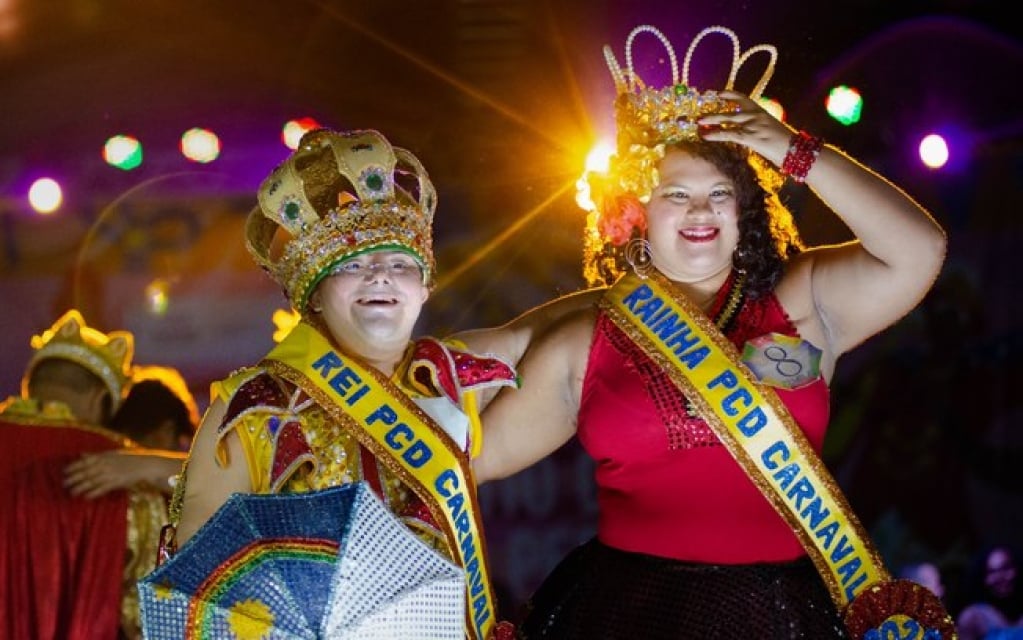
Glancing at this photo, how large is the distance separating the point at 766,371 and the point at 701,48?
7.42 ft

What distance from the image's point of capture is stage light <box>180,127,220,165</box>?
6.00 meters

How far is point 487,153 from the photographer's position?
6004 mm

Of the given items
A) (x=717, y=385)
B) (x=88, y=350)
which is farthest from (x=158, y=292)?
(x=717, y=385)

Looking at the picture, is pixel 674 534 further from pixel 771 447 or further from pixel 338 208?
pixel 338 208

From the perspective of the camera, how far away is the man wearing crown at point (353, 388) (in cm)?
364

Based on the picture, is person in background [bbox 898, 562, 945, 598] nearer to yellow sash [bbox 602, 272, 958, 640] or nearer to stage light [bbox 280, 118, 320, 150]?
yellow sash [bbox 602, 272, 958, 640]

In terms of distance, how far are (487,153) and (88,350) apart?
5.29 ft

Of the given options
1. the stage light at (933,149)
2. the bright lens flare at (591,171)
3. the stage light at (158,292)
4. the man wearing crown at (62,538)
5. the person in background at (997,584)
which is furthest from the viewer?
the person in background at (997,584)

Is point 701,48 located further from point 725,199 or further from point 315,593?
point 315,593

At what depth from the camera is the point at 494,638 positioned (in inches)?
146

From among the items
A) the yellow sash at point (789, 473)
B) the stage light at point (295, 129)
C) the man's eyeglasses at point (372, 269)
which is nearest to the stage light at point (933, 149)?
the stage light at point (295, 129)

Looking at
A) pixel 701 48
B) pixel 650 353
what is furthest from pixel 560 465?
pixel 650 353

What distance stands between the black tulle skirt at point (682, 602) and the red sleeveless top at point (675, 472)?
0.04 meters

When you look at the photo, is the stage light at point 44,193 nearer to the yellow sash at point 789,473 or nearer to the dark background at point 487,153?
the dark background at point 487,153
